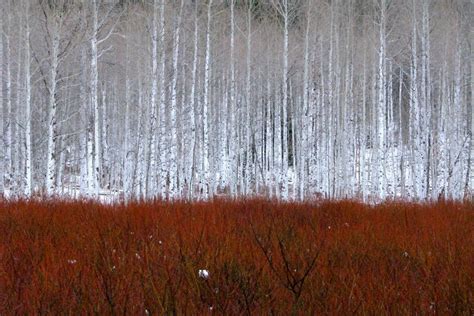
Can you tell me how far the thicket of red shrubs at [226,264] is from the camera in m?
2.43

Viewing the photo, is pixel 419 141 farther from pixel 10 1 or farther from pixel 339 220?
pixel 10 1

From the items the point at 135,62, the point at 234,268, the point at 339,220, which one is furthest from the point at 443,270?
the point at 135,62

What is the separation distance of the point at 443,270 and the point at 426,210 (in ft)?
12.1

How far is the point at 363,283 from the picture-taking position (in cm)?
287

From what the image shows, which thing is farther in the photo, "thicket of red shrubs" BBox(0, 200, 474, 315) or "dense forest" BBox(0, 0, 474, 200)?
"dense forest" BBox(0, 0, 474, 200)

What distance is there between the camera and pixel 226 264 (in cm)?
302

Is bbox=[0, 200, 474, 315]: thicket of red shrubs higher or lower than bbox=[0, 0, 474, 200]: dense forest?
lower

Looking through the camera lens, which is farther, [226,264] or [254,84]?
[254,84]

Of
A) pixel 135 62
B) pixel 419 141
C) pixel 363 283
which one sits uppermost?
pixel 135 62

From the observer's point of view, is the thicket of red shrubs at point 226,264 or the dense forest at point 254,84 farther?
the dense forest at point 254,84

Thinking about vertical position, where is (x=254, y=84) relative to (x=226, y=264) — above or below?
above

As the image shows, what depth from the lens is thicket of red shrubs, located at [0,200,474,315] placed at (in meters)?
2.43

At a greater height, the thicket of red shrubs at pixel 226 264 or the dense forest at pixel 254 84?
the dense forest at pixel 254 84

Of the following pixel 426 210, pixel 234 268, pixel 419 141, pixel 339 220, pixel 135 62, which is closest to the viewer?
pixel 234 268
